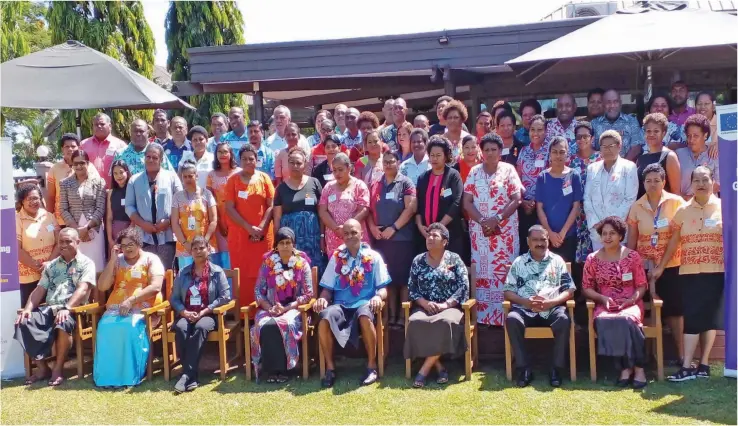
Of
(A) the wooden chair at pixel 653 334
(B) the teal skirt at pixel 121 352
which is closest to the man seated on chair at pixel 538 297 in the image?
(A) the wooden chair at pixel 653 334

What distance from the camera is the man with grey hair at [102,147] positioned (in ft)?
23.5

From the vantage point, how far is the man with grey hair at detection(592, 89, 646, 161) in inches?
254

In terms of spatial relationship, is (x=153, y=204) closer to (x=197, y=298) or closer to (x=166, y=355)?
(x=197, y=298)

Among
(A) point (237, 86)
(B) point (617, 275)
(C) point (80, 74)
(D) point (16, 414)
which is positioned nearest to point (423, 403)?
(B) point (617, 275)

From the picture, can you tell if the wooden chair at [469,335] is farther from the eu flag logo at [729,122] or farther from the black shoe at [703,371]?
the eu flag logo at [729,122]

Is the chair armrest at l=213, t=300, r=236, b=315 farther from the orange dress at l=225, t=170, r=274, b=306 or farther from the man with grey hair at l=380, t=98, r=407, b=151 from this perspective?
the man with grey hair at l=380, t=98, r=407, b=151

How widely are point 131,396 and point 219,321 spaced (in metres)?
0.85

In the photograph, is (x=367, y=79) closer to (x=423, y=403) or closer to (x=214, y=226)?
(x=214, y=226)

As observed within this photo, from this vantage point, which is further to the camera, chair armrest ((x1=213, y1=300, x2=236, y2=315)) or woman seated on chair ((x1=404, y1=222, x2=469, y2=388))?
chair armrest ((x1=213, y1=300, x2=236, y2=315))

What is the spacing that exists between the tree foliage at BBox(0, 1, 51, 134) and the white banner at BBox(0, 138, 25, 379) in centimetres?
999

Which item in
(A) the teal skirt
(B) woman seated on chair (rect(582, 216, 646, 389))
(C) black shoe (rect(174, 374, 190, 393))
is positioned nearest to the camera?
(B) woman seated on chair (rect(582, 216, 646, 389))

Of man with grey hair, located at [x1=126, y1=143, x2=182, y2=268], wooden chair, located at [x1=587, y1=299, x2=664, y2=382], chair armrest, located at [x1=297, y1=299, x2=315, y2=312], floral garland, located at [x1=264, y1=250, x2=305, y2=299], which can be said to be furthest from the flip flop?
wooden chair, located at [x1=587, y1=299, x2=664, y2=382]

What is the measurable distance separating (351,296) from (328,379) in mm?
689

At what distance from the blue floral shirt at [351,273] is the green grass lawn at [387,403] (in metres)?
0.60
